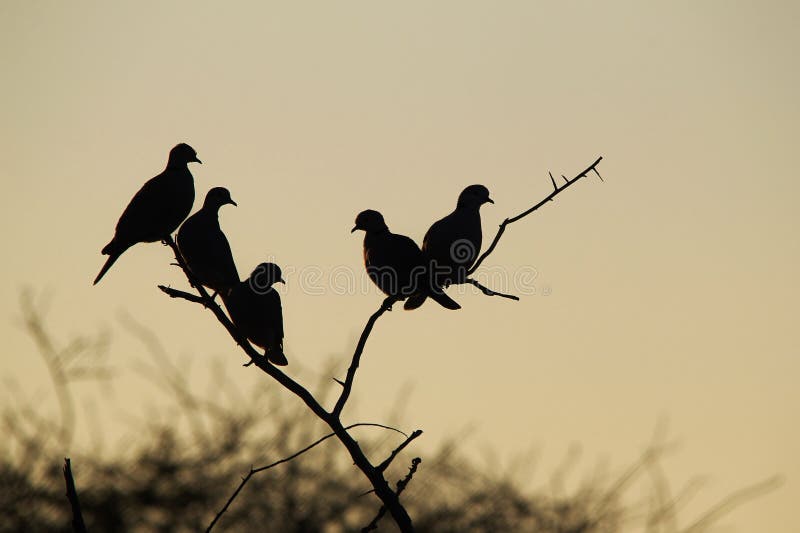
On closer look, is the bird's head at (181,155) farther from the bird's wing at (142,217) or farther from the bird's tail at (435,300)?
the bird's tail at (435,300)

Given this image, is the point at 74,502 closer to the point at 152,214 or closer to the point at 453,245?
the point at 152,214

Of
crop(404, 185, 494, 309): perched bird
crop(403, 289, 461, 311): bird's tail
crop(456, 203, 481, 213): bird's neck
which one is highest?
crop(456, 203, 481, 213): bird's neck

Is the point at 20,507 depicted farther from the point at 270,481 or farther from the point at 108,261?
the point at 108,261

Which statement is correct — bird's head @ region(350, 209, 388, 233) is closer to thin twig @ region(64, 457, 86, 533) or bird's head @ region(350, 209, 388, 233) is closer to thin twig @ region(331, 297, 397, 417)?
thin twig @ region(331, 297, 397, 417)

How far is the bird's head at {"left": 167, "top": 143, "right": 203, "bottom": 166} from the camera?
25.5 feet

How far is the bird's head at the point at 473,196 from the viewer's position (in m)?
7.73

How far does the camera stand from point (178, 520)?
15008 millimetres

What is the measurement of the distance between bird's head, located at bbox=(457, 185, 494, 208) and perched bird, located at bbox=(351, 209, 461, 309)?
510 mm

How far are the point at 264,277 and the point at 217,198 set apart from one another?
2.37 feet

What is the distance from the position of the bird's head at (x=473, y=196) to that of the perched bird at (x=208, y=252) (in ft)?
5.26

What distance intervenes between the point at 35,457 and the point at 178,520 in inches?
112

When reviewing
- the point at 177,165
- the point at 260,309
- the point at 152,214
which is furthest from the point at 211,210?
the point at 260,309

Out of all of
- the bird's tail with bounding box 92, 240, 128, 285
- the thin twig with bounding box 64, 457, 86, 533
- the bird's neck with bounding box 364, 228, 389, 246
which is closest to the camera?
the thin twig with bounding box 64, 457, 86, 533

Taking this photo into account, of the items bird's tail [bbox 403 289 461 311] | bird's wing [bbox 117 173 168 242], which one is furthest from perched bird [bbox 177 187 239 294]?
bird's tail [bbox 403 289 461 311]
